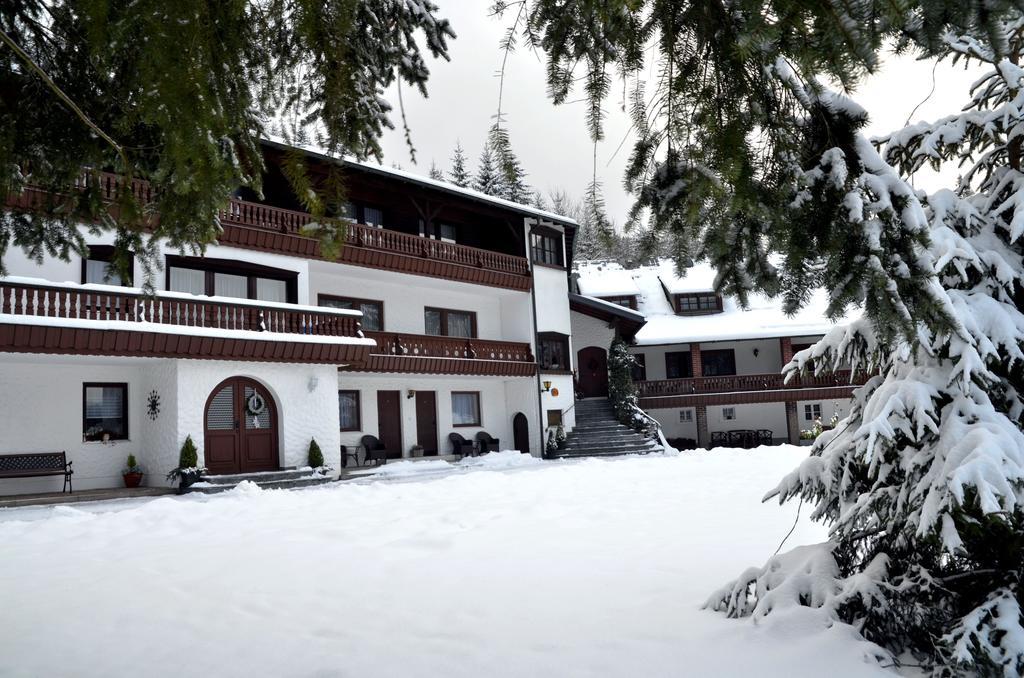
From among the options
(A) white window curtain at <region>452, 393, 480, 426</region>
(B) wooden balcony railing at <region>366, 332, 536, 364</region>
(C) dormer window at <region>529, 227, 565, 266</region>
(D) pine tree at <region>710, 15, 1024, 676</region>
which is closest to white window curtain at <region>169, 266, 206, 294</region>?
(B) wooden balcony railing at <region>366, 332, 536, 364</region>

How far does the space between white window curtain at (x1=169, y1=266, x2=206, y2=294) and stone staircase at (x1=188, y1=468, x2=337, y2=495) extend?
15.3 feet

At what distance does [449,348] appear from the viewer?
2277cm

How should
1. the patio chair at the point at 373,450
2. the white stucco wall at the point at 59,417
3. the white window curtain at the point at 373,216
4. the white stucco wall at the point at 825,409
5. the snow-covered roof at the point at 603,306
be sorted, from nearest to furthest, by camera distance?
the white stucco wall at the point at 59,417 → the patio chair at the point at 373,450 → the white window curtain at the point at 373,216 → the snow-covered roof at the point at 603,306 → the white stucco wall at the point at 825,409

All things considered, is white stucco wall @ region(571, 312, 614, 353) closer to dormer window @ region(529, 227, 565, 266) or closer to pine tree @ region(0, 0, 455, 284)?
dormer window @ region(529, 227, 565, 266)

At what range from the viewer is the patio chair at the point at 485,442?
2418cm

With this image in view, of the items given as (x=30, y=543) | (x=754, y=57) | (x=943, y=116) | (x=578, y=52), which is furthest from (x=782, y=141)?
(x=30, y=543)

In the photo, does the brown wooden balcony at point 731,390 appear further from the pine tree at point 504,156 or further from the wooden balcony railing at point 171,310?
the pine tree at point 504,156

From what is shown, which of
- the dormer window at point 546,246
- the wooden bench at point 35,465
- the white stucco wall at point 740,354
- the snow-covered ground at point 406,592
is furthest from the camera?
the white stucco wall at point 740,354

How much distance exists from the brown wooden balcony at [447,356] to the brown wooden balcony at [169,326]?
1.72 m

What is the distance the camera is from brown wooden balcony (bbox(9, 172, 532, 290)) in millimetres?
17641

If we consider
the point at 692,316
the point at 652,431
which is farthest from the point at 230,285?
the point at 692,316

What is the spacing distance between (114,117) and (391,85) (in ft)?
5.86

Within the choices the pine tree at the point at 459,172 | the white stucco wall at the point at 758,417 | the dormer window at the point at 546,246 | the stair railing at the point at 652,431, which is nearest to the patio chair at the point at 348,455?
the dormer window at the point at 546,246

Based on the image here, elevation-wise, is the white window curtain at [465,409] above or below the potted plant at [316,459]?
above
